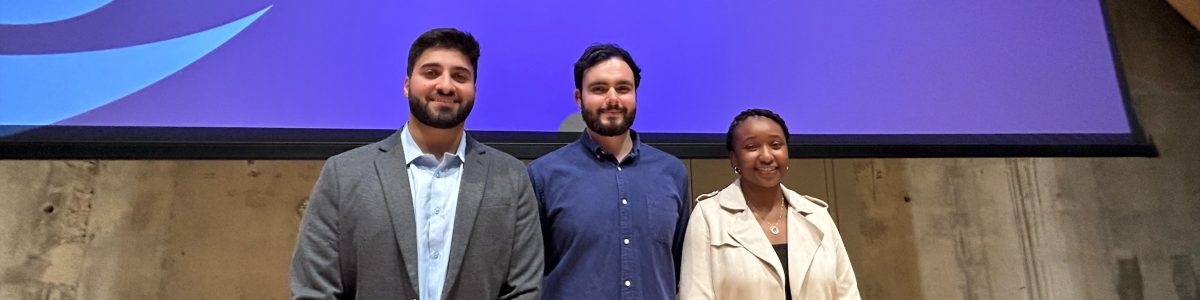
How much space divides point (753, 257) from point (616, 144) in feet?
1.35

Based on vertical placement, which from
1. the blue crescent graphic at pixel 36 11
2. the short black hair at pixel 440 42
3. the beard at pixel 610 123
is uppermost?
the blue crescent graphic at pixel 36 11

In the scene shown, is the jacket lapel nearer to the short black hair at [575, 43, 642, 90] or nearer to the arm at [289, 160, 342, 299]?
the short black hair at [575, 43, 642, 90]

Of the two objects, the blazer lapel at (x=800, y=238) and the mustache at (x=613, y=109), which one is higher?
the mustache at (x=613, y=109)

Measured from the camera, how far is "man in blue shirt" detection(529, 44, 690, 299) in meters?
→ 1.34

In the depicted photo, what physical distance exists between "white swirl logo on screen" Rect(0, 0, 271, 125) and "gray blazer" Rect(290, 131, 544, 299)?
0.95 m

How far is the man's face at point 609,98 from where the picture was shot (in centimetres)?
141

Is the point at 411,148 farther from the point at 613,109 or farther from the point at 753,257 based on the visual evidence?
Answer: the point at 753,257

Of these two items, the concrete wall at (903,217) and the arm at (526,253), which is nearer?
the arm at (526,253)

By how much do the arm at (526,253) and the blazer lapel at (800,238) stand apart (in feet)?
1.91

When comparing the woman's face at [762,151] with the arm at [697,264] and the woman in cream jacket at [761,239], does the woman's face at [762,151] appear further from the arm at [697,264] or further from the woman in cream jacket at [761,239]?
the arm at [697,264]

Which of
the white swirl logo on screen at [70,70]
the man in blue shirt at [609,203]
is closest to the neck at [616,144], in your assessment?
the man in blue shirt at [609,203]

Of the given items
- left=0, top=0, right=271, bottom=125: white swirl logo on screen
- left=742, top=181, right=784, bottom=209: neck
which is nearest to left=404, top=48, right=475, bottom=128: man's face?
left=742, top=181, right=784, bottom=209: neck

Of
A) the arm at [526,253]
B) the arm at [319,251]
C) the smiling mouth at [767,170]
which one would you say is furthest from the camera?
the smiling mouth at [767,170]

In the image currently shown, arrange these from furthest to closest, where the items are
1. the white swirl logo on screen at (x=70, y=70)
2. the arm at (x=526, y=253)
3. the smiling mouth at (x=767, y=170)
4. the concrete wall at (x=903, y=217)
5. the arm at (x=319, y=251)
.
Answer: the concrete wall at (x=903, y=217) < the white swirl logo on screen at (x=70, y=70) < the smiling mouth at (x=767, y=170) < the arm at (x=526, y=253) < the arm at (x=319, y=251)
